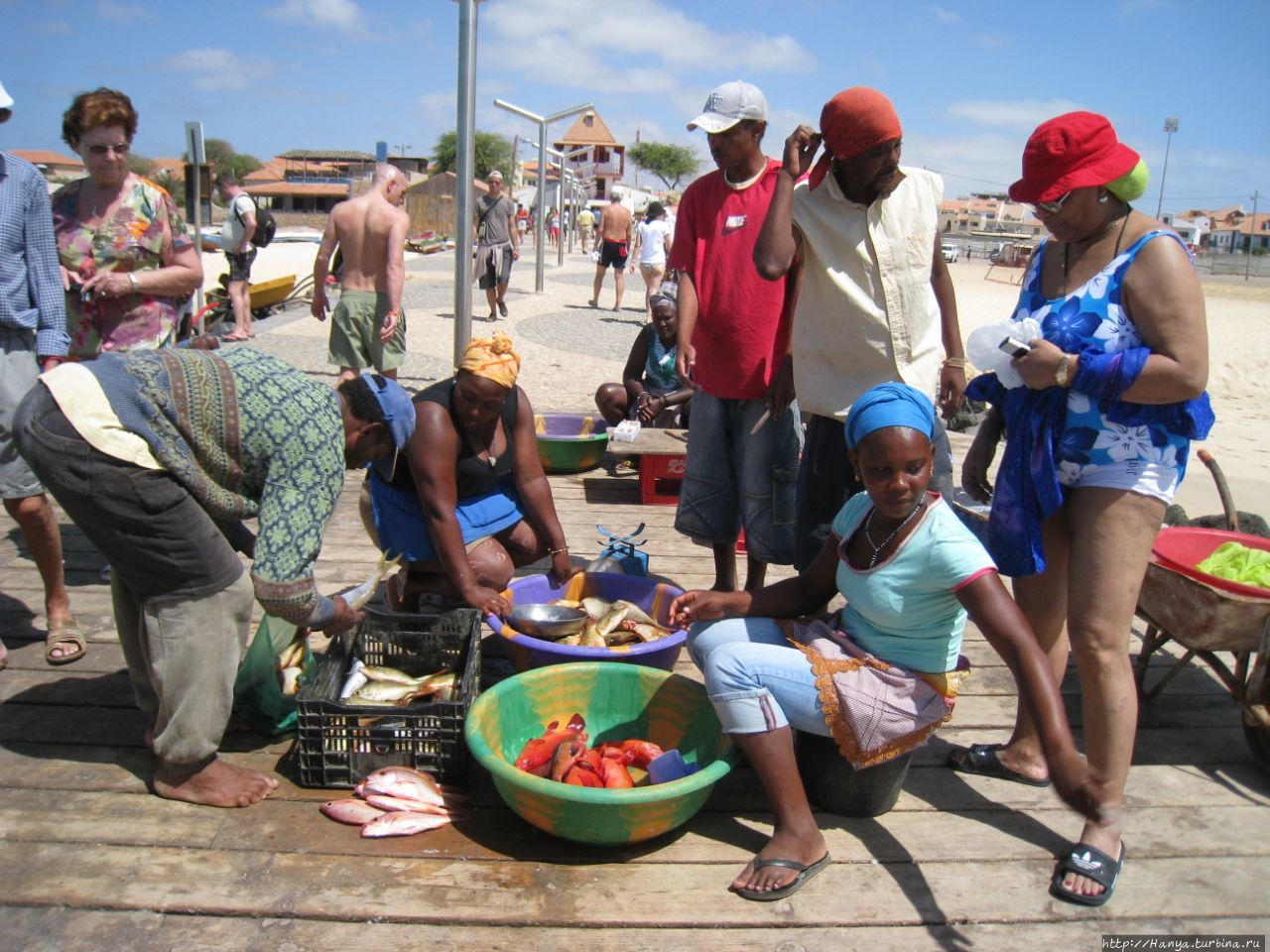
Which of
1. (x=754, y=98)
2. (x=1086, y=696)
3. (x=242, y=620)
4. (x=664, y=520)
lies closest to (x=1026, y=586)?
(x=1086, y=696)

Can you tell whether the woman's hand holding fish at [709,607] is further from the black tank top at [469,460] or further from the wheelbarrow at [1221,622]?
the wheelbarrow at [1221,622]

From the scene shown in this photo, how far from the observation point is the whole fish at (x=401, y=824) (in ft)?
8.63

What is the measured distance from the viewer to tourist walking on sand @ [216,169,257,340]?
1162cm

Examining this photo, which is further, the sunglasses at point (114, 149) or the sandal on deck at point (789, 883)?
the sunglasses at point (114, 149)

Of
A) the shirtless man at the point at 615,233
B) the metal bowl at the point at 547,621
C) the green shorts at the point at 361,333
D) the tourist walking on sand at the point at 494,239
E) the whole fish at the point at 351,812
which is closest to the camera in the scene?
the whole fish at the point at 351,812

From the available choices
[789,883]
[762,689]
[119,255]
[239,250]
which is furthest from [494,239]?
[789,883]

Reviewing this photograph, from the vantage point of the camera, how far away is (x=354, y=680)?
3111 mm

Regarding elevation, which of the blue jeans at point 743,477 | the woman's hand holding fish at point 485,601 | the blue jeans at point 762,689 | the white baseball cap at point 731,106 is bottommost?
the woman's hand holding fish at point 485,601

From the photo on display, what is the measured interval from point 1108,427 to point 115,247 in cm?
370

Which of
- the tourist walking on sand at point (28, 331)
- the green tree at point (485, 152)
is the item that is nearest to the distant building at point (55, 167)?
the tourist walking on sand at point (28, 331)

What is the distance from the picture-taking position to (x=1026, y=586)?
2988 millimetres

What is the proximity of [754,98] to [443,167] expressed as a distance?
8594cm

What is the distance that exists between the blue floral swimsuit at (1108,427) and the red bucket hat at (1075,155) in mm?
211

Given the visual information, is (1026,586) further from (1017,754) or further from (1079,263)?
(1079,263)
